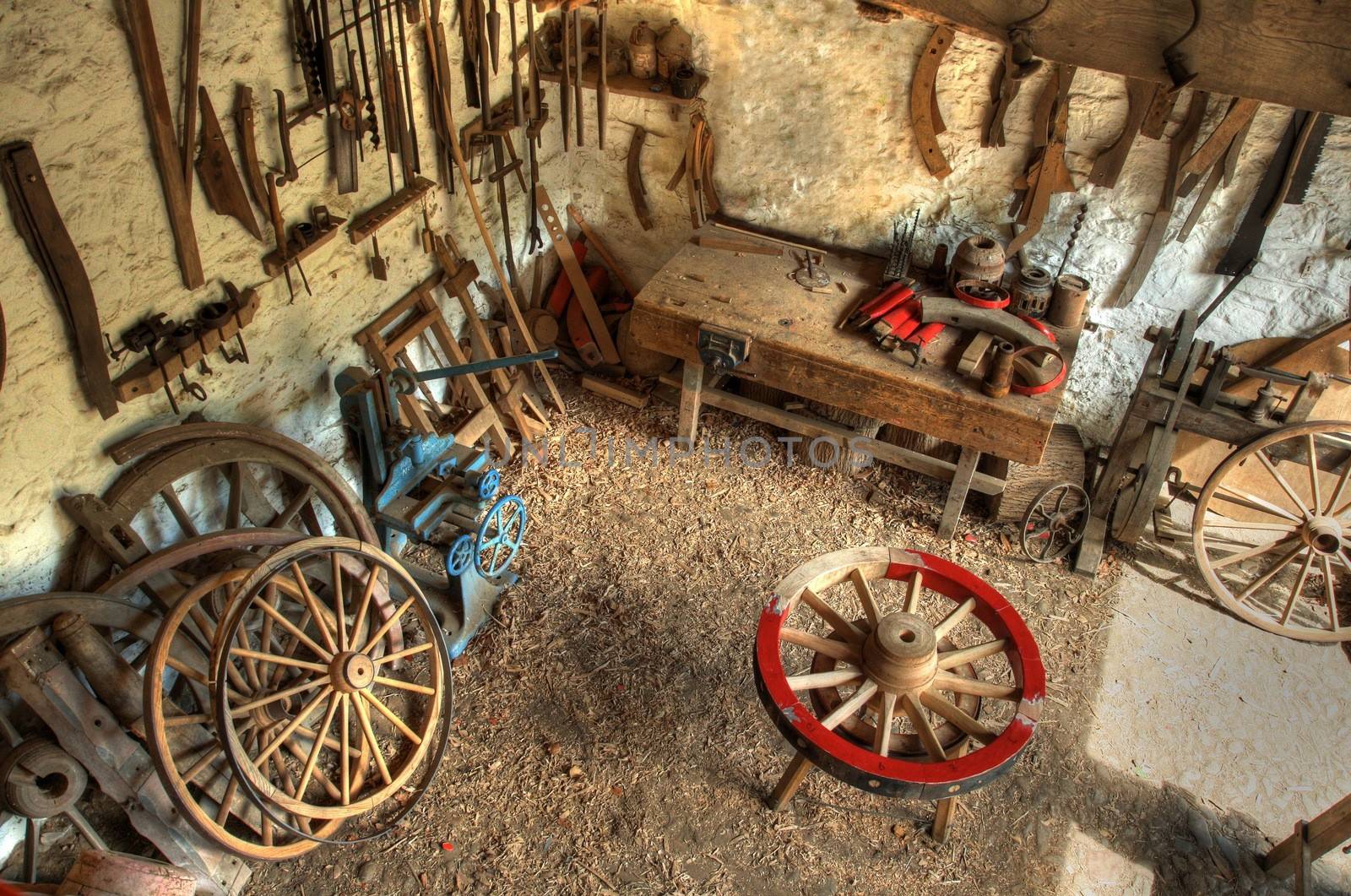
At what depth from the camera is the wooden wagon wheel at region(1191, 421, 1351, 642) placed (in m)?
4.00

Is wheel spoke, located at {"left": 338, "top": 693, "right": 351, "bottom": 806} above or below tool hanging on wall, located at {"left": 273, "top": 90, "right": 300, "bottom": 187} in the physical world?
below

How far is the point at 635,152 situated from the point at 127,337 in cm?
298

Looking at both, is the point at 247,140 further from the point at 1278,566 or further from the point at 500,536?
the point at 1278,566

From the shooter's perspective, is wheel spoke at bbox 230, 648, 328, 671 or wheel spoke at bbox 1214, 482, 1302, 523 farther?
wheel spoke at bbox 1214, 482, 1302, 523

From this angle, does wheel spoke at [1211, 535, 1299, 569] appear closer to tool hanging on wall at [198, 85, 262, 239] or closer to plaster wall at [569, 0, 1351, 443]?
plaster wall at [569, 0, 1351, 443]

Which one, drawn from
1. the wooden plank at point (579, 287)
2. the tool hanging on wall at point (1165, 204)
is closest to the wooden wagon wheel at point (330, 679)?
the wooden plank at point (579, 287)

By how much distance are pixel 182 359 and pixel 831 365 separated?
8.64 feet

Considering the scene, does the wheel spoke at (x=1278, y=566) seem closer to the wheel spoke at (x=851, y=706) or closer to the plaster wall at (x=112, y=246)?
the wheel spoke at (x=851, y=706)

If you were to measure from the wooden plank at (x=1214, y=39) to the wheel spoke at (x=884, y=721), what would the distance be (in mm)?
1970

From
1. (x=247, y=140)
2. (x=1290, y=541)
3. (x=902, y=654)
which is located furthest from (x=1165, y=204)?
(x=247, y=140)

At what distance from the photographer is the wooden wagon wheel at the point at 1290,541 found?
400cm

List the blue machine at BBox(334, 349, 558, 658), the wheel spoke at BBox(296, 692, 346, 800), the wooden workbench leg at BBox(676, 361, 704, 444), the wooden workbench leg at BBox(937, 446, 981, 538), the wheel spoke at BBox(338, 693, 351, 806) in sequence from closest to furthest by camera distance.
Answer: the wheel spoke at BBox(296, 692, 346, 800) → the wheel spoke at BBox(338, 693, 351, 806) → the blue machine at BBox(334, 349, 558, 658) → the wooden workbench leg at BBox(937, 446, 981, 538) → the wooden workbench leg at BBox(676, 361, 704, 444)

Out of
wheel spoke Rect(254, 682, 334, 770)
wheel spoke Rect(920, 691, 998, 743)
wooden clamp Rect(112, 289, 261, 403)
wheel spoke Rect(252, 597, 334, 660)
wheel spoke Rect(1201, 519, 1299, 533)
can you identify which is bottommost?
wheel spoke Rect(1201, 519, 1299, 533)

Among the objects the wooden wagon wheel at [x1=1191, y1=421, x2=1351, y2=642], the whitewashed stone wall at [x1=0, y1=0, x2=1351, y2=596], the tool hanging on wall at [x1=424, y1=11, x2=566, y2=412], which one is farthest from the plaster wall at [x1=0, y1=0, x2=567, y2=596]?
the wooden wagon wheel at [x1=1191, y1=421, x2=1351, y2=642]
